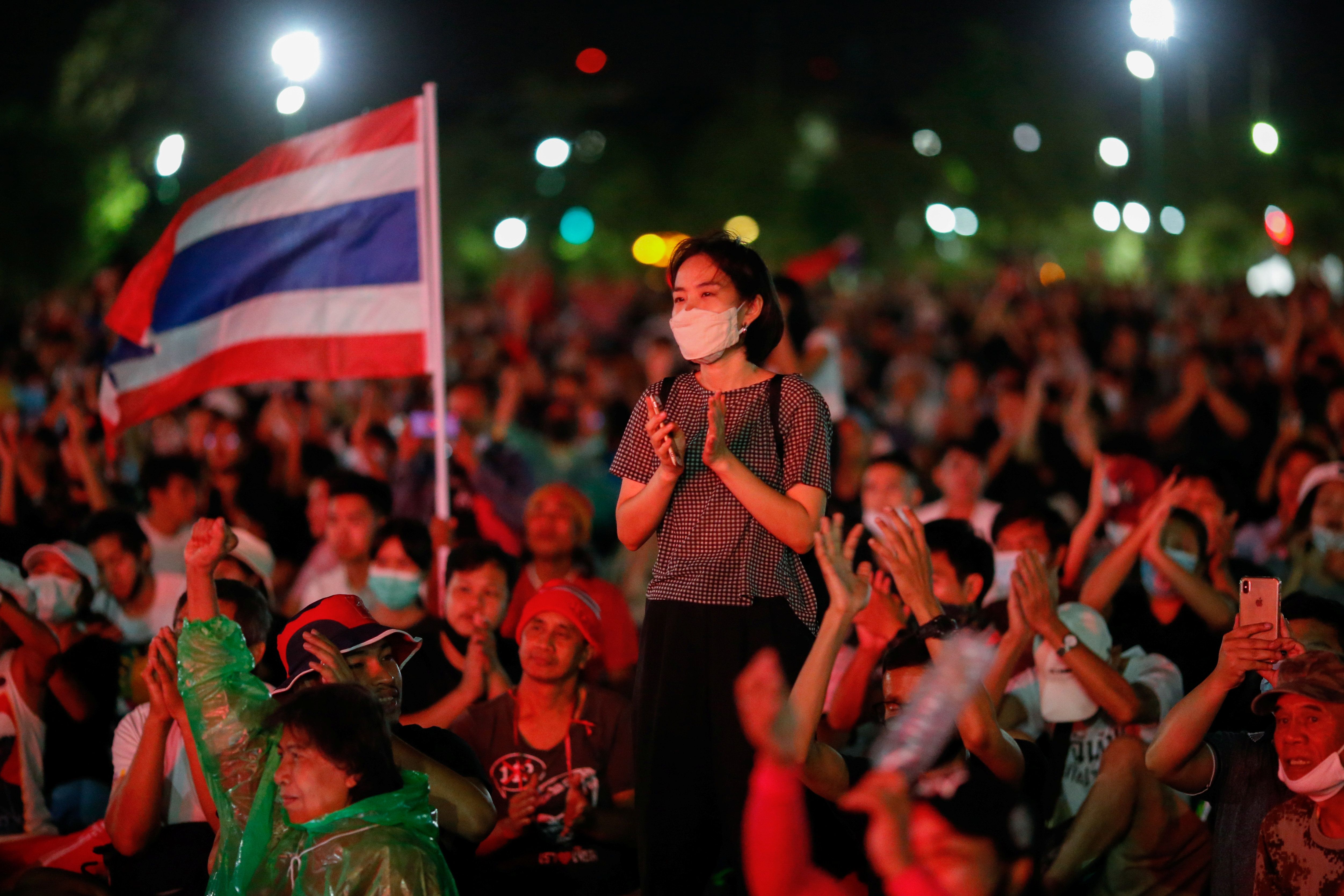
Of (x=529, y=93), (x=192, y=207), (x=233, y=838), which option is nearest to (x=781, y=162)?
(x=529, y=93)

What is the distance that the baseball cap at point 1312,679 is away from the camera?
407 centimetres

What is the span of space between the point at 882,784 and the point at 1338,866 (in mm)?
2170

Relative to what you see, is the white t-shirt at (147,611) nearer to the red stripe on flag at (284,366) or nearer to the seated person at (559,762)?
the red stripe on flag at (284,366)

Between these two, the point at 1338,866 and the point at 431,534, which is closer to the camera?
the point at 1338,866

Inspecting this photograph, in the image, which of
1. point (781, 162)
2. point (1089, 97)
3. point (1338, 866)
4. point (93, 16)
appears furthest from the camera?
point (781, 162)

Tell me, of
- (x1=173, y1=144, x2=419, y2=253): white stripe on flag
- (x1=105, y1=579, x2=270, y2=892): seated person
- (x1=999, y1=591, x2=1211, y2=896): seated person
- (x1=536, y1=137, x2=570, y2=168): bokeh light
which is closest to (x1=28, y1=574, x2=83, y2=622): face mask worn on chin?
(x1=105, y1=579, x2=270, y2=892): seated person

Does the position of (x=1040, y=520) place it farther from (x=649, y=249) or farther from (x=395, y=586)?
(x=649, y=249)

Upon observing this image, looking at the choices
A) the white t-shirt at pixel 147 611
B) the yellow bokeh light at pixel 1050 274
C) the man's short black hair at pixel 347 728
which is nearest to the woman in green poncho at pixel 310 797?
the man's short black hair at pixel 347 728

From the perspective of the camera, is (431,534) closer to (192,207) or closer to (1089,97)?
(192,207)

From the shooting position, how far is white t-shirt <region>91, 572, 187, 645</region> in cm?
726

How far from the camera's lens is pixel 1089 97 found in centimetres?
5962

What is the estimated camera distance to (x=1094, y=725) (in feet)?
18.4

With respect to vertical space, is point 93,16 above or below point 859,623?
above

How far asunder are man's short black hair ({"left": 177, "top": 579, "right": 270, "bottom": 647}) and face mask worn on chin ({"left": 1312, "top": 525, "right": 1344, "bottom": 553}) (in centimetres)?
505
